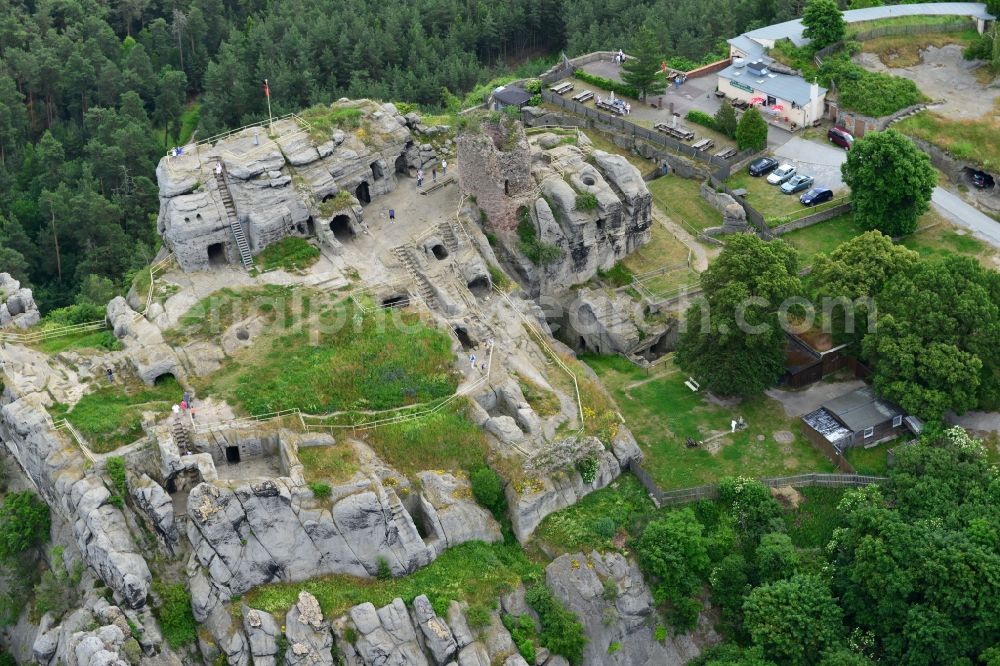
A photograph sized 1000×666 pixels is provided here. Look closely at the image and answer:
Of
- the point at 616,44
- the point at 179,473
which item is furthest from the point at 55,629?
the point at 616,44

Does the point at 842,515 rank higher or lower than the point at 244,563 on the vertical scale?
lower

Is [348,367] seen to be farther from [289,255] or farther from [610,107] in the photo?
[610,107]

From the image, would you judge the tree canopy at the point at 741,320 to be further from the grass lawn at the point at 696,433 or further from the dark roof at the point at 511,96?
the dark roof at the point at 511,96

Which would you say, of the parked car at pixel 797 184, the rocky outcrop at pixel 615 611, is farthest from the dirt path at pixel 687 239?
the rocky outcrop at pixel 615 611

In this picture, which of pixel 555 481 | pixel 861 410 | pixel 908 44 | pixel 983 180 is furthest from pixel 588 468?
pixel 908 44

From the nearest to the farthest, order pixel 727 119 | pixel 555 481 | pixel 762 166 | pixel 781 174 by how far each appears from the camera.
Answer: pixel 555 481
pixel 781 174
pixel 762 166
pixel 727 119

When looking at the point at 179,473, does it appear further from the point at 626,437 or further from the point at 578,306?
the point at 578,306
